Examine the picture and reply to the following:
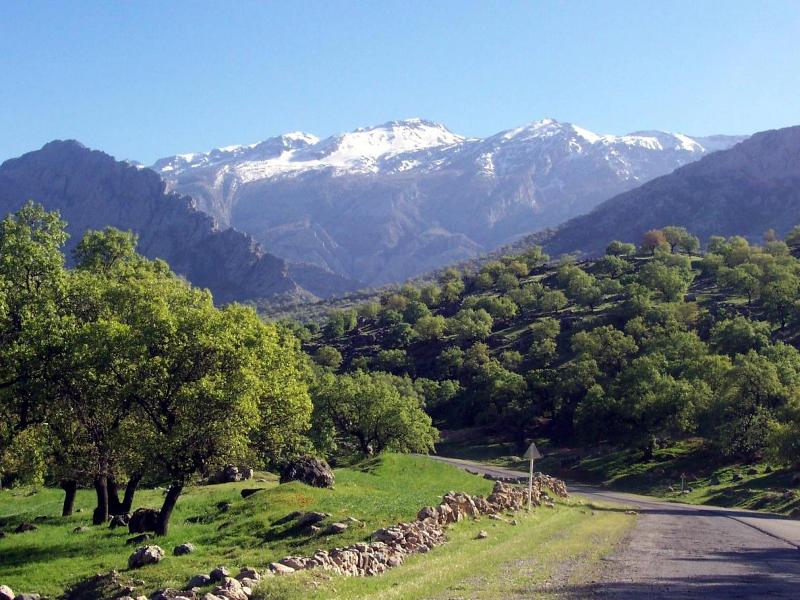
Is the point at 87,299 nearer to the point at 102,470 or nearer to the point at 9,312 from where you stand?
the point at 9,312

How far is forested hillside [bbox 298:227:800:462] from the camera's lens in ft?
262

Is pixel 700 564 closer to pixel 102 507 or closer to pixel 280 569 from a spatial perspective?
pixel 280 569

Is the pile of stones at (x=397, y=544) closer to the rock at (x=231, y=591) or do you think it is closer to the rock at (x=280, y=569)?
the rock at (x=280, y=569)

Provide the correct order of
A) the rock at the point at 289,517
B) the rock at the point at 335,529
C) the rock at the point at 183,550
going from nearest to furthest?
the rock at the point at 335,529
the rock at the point at 183,550
the rock at the point at 289,517

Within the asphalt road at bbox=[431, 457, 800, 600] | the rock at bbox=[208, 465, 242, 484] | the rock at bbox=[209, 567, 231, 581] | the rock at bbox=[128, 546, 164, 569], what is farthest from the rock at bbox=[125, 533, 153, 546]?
the rock at bbox=[208, 465, 242, 484]

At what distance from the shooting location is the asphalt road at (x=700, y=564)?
18.0 metres

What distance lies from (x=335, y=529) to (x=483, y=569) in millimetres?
7685

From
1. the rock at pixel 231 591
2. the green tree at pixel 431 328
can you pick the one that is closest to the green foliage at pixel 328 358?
the green tree at pixel 431 328

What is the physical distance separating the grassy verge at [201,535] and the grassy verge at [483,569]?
3.64 meters

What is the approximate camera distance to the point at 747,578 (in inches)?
800

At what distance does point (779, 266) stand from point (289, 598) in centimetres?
15976

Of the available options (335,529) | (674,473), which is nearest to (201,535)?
(335,529)

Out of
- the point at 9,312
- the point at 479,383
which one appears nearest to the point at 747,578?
the point at 9,312

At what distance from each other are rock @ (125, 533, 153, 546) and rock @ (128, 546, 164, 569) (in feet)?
14.3
